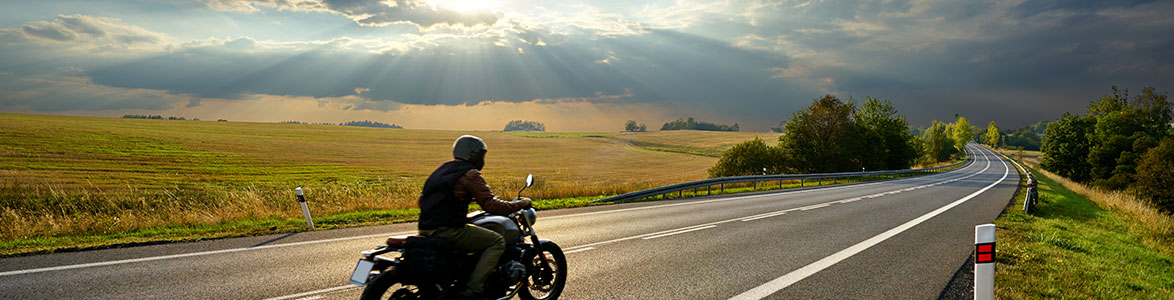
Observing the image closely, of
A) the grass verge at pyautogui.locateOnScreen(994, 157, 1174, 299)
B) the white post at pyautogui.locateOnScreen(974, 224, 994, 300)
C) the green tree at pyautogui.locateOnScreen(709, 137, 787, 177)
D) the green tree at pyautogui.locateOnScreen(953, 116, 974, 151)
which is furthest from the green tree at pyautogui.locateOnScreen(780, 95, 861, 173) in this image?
the green tree at pyautogui.locateOnScreen(953, 116, 974, 151)

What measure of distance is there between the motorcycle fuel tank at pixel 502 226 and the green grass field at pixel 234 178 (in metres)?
6.46

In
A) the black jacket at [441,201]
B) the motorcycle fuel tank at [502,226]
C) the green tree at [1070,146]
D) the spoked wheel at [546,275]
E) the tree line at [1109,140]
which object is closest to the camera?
the black jacket at [441,201]

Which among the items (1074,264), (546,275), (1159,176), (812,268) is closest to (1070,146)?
(1159,176)

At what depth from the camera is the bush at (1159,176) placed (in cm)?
3738

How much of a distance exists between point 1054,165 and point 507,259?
82.3 m

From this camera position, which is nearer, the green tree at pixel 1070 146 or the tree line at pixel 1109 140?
the tree line at pixel 1109 140

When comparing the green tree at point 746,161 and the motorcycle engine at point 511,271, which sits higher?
the motorcycle engine at point 511,271

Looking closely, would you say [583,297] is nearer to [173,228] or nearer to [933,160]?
[173,228]

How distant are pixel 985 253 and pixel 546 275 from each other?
3.89 metres

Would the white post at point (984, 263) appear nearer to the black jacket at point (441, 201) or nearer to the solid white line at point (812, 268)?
the solid white line at point (812, 268)

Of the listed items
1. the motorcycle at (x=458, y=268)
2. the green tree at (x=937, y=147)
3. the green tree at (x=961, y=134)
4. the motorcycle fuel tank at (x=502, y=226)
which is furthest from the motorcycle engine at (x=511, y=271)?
the green tree at (x=961, y=134)

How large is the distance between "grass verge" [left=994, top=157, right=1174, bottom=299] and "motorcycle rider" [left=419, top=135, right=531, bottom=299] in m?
5.41

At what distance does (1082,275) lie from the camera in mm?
6820

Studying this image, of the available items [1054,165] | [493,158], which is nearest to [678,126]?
[1054,165]
